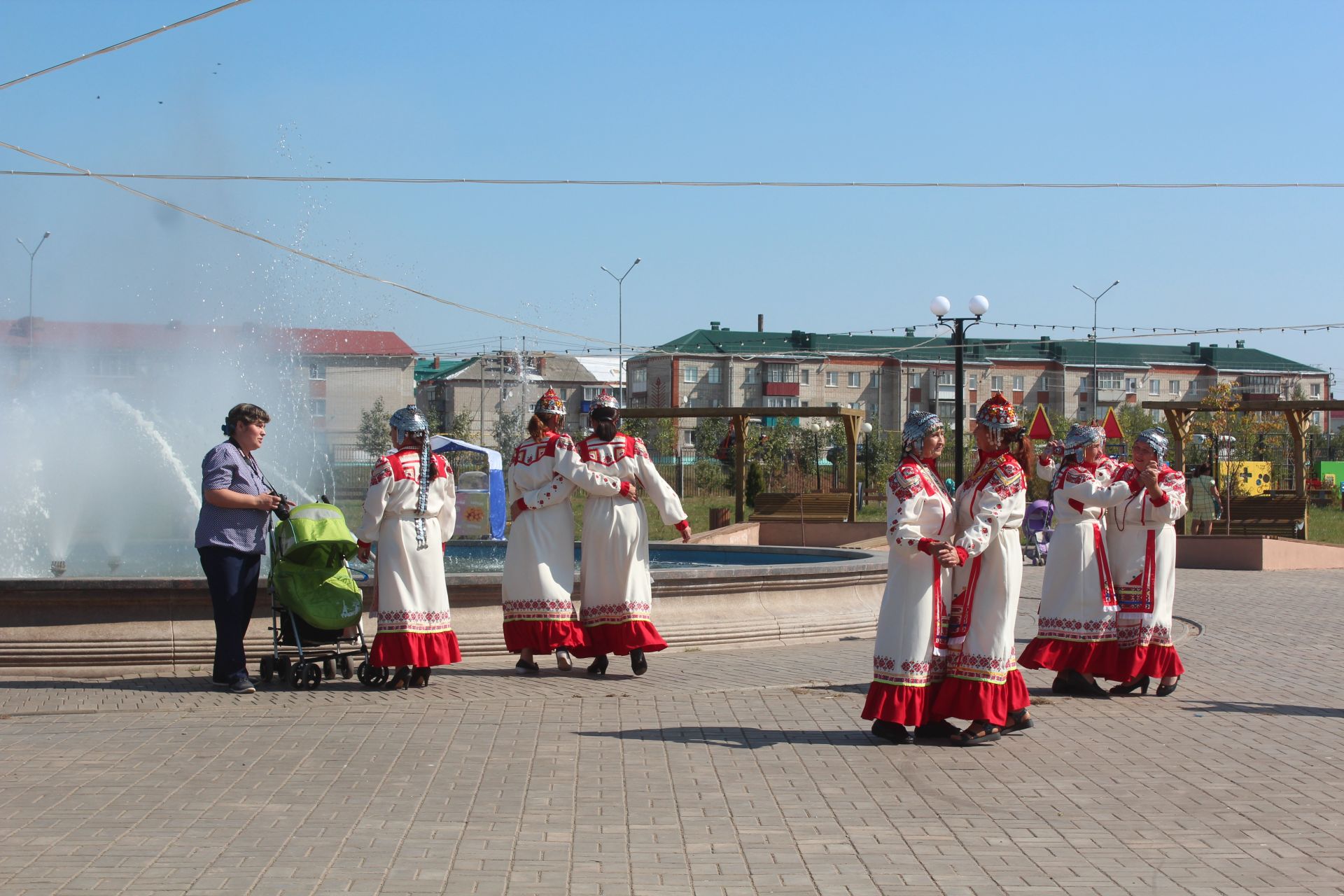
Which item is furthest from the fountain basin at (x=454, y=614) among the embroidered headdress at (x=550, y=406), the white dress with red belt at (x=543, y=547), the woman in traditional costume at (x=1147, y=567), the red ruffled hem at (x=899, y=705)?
the red ruffled hem at (x=899, y=705)

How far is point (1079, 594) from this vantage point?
9.35 metres

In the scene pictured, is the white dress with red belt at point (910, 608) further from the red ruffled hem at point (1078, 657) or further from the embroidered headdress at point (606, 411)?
the embroidered headdress at point (606, 411)

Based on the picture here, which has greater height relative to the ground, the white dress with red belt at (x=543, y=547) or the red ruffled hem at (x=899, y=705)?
the white dress with red belt at (x=543, y=547)

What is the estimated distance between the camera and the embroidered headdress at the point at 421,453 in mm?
9250

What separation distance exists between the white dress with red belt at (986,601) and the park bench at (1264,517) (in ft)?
74.7

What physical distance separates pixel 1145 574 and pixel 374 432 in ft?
146

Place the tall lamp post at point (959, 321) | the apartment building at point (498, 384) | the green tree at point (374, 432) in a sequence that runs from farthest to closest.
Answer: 1. the apartment building at point (498, 384)
2. the green tree at point (374, 432)
3. the tall lamp post at point (959, 321)

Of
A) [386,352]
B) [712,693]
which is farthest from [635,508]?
[386,352]

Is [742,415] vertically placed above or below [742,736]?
above

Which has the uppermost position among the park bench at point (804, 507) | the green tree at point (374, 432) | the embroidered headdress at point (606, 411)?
the green tree at point (374, 432)

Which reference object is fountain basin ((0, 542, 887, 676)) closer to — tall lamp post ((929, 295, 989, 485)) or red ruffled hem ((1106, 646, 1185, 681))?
red ruffled hem ((1106, 646, 1185, 681))

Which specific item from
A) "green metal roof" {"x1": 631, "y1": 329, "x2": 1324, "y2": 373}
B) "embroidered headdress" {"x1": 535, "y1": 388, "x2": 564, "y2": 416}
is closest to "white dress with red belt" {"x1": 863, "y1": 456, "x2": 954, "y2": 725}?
"embroidered headdress" {"x1": 535, "y1": 388, "x2": 564, "y2": 416}

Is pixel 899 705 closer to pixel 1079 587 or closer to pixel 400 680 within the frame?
pixel 1079 587

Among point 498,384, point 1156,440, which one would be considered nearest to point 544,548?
point 1156,440
